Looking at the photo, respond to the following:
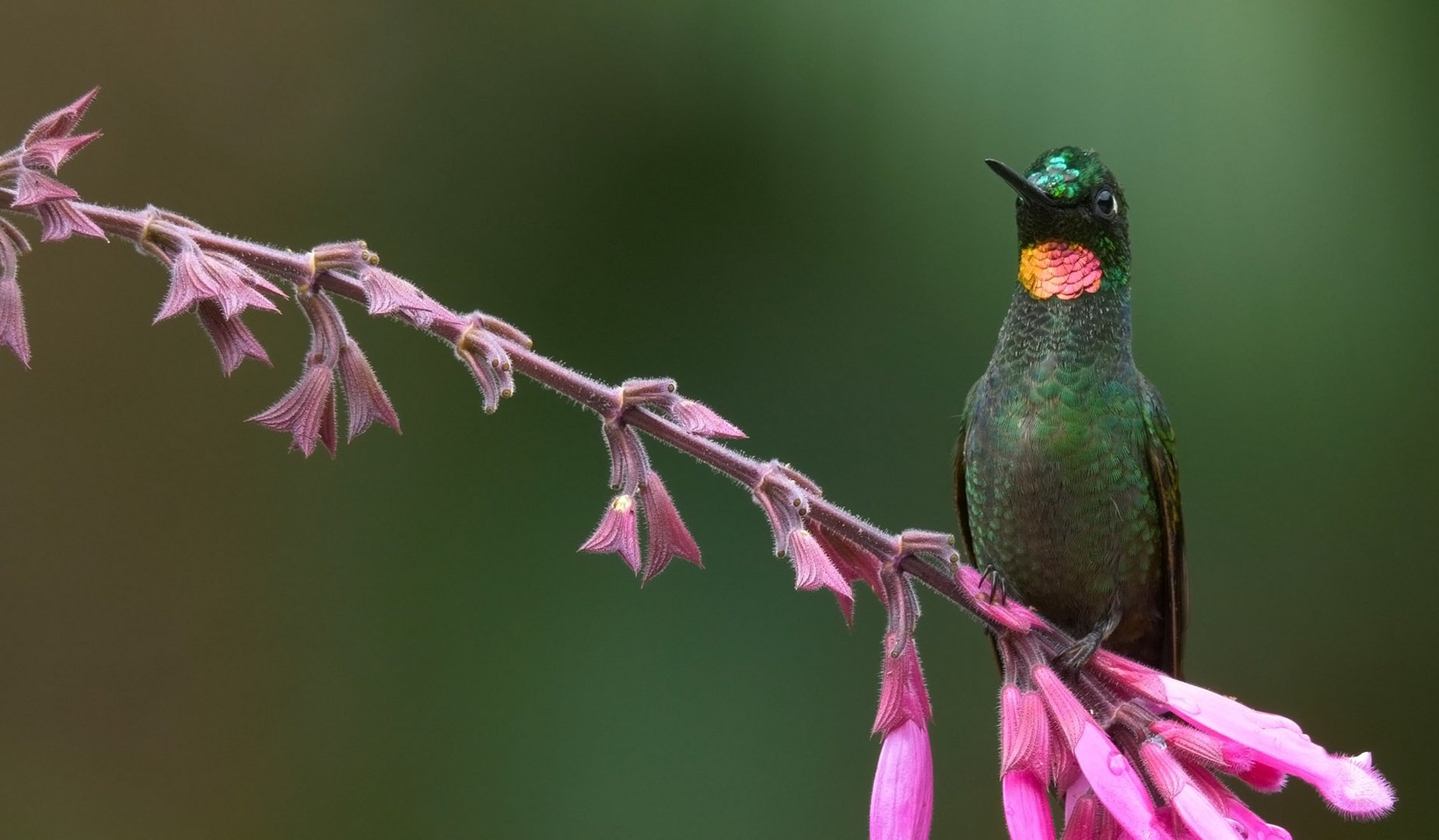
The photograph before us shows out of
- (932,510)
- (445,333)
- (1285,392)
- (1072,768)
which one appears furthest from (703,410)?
(1285,392)

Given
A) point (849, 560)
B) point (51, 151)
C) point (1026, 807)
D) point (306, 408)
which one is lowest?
point (1026, 807)

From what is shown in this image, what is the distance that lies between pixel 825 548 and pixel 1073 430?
39cm

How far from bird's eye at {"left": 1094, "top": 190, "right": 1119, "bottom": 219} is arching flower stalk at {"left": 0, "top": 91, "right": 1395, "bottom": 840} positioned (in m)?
0.38

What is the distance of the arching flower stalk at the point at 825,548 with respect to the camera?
500mm

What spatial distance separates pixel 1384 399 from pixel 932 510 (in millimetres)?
703

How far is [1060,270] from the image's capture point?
2.96ft

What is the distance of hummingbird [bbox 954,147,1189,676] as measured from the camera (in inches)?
35.3

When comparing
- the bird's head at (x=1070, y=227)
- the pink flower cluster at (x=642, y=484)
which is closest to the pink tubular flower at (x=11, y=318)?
the pink flower cluster at (x=642, y=484)

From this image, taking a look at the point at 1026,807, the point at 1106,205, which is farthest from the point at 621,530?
the point at 1106,205

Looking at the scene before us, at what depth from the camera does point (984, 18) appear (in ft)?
4.97

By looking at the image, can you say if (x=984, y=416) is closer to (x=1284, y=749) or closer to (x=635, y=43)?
(x=1284, y=749)

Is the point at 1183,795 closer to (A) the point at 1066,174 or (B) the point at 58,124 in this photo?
(A) the point at 1066,174

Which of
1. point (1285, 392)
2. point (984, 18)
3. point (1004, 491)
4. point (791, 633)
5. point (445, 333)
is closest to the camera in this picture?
point (445, 333)

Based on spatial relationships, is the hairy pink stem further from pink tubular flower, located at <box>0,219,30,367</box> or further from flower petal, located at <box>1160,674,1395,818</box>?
flower petal, located at <box>1160,674,1395,818</box>
